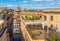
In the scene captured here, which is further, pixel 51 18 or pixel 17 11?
pixel 17 11

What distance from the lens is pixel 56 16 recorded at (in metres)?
23.7

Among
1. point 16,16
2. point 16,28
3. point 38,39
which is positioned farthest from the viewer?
point 16,16

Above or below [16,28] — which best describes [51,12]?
above

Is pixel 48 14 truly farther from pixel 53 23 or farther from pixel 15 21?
pixel 15 21

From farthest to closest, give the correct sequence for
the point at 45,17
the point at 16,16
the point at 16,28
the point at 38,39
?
the point at 16,16 → the point at 16,28 → the point at 45,17 → the point at 38,39

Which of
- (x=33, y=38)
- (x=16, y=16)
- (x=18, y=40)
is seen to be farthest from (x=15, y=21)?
(x=33, y=38)

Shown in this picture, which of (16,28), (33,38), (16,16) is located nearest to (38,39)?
(33,38)

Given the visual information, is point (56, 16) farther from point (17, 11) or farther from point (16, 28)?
point (17, 11)

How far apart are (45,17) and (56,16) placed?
1.27 metres

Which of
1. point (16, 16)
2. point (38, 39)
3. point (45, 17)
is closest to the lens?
point (38, 39)

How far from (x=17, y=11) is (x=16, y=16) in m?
2.19

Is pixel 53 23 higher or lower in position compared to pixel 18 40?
higher

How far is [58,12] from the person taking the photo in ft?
77.6

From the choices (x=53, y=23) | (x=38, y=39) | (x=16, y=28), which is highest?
(x=38, y=39)
